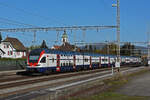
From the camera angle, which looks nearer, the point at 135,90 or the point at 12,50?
the point at 135,90

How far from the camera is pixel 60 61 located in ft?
107

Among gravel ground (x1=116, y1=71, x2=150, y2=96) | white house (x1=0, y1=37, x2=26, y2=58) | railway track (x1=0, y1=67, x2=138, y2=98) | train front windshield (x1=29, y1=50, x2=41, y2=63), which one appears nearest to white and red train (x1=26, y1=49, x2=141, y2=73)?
train front windshield (x1=29, y1=50, x2=41, y2=63)

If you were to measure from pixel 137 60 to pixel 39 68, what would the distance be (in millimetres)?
61187

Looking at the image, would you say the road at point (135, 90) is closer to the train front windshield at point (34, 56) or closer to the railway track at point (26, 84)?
the railway track at point (26, 84)

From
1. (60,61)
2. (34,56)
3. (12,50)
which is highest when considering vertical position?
(12,50)

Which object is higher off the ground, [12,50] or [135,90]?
[12,50]

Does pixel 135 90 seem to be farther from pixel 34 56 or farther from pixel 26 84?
pixel 34 56

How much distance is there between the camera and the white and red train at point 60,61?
92.1ft

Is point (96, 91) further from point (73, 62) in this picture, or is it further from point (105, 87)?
point (73, 62)

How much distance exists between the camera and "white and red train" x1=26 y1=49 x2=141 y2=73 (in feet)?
92.1

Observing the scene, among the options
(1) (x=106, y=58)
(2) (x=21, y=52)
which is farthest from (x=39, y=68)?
(2) (x=21, y=52)

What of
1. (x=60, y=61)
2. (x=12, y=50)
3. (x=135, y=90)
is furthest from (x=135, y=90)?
(x=12, y=50)

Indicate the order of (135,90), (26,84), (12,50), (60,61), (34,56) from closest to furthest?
(135,90) → (26,84) → (34,56) → (60,61) → (12,50)

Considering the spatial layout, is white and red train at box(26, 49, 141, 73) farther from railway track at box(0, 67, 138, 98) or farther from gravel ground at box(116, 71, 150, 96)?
gravel ground at box(116, 71, 150, 96)
